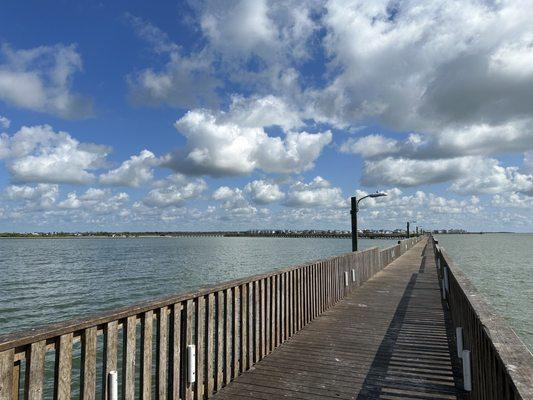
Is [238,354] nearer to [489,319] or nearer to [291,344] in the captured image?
[291,344]

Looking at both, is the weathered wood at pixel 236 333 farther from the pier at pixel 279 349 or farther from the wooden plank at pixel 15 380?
the wooden plank at pixel 15 380

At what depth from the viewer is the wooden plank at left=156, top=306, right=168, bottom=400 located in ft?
12.6

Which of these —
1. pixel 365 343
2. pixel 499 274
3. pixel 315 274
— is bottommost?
pixel 499 274

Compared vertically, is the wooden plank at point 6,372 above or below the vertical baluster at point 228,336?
above

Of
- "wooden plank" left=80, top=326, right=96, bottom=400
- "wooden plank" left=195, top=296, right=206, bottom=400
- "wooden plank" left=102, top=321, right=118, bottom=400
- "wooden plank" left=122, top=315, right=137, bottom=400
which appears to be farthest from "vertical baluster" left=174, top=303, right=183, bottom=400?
"wooden plank" left=80, top=326, right=96, bottom=400

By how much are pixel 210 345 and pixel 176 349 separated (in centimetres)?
61

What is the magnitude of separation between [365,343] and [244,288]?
253 centimetres

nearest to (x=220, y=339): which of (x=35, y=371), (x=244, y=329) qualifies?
(x=244, y=329)

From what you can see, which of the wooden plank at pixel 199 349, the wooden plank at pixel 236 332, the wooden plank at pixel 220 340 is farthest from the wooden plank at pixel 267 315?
the wooden plank at pixel 199 349

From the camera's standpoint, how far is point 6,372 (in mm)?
2461

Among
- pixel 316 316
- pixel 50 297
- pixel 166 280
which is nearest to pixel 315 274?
pixel 316 316

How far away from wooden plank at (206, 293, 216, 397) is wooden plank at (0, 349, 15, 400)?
2.27 meters

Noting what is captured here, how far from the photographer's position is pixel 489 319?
10.9 feet

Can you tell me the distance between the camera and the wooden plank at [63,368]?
2834 mm
